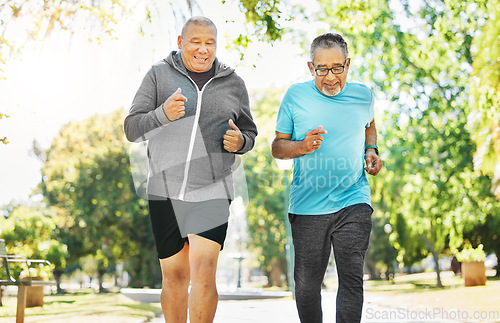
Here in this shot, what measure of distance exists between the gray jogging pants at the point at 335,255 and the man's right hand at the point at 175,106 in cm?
111

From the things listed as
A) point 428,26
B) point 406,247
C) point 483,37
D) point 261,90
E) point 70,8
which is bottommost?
point 406,247

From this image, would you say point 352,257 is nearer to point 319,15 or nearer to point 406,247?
point 319,15

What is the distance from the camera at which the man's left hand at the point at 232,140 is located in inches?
157

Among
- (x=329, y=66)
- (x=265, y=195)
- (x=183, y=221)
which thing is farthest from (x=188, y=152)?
(x=265, y=195)

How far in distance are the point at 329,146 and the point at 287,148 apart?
273 millimetres

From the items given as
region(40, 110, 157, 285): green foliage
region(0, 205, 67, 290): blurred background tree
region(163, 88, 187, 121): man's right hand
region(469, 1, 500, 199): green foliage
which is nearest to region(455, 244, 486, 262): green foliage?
region(0, 205, 67, 290): blurred background tree

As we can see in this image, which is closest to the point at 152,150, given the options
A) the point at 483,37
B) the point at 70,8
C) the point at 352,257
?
the point at 352,257

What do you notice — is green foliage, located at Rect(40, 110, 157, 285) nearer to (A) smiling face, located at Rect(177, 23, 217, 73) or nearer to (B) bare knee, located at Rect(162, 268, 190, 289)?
(A) smiling face, located at Rect(177, 23, 217, 73)

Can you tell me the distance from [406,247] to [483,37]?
33724 mm

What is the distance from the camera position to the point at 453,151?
65.8 feet

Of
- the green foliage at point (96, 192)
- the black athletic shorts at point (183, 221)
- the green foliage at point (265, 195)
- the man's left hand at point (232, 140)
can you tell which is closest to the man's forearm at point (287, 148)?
the man's left hand at point (232, 140)

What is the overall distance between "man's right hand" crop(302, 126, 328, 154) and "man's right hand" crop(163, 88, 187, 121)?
0.78 meters

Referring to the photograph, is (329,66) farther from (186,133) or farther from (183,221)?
(183,221)

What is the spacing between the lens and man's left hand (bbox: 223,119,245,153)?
3979 mm
